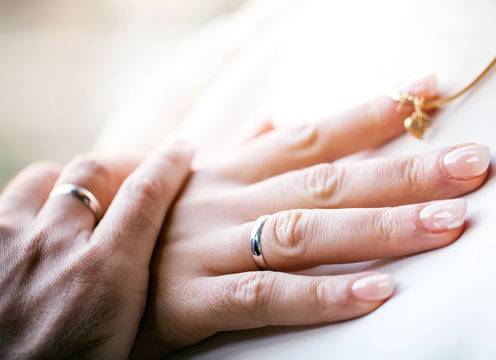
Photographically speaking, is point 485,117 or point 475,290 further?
point 485,117

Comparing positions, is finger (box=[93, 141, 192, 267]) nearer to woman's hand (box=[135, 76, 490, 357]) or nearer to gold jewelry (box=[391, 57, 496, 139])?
woman's hand (box=[135, 76, 490, 357])

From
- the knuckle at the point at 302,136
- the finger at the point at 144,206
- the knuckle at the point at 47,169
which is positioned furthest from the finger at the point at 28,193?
the knuckle at the point at 302,136

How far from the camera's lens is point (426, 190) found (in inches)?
23.9

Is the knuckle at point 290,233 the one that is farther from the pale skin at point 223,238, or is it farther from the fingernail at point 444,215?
the fingernail at point 444,215

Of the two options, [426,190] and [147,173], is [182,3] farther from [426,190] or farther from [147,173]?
[426,190]

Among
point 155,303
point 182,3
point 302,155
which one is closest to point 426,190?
point 302,155

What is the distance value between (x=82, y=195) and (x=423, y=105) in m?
0.46

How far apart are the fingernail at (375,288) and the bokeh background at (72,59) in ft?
2.77

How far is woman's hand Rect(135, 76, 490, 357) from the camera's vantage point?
57 cm

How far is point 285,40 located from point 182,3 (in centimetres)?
45

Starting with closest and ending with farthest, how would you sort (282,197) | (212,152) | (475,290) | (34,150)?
(475,290)
(282,197)
(212,152)
(34,150)

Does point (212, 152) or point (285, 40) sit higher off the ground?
point (285, 40)

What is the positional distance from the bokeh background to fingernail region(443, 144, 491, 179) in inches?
33.1

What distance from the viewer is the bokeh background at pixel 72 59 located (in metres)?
1.21
